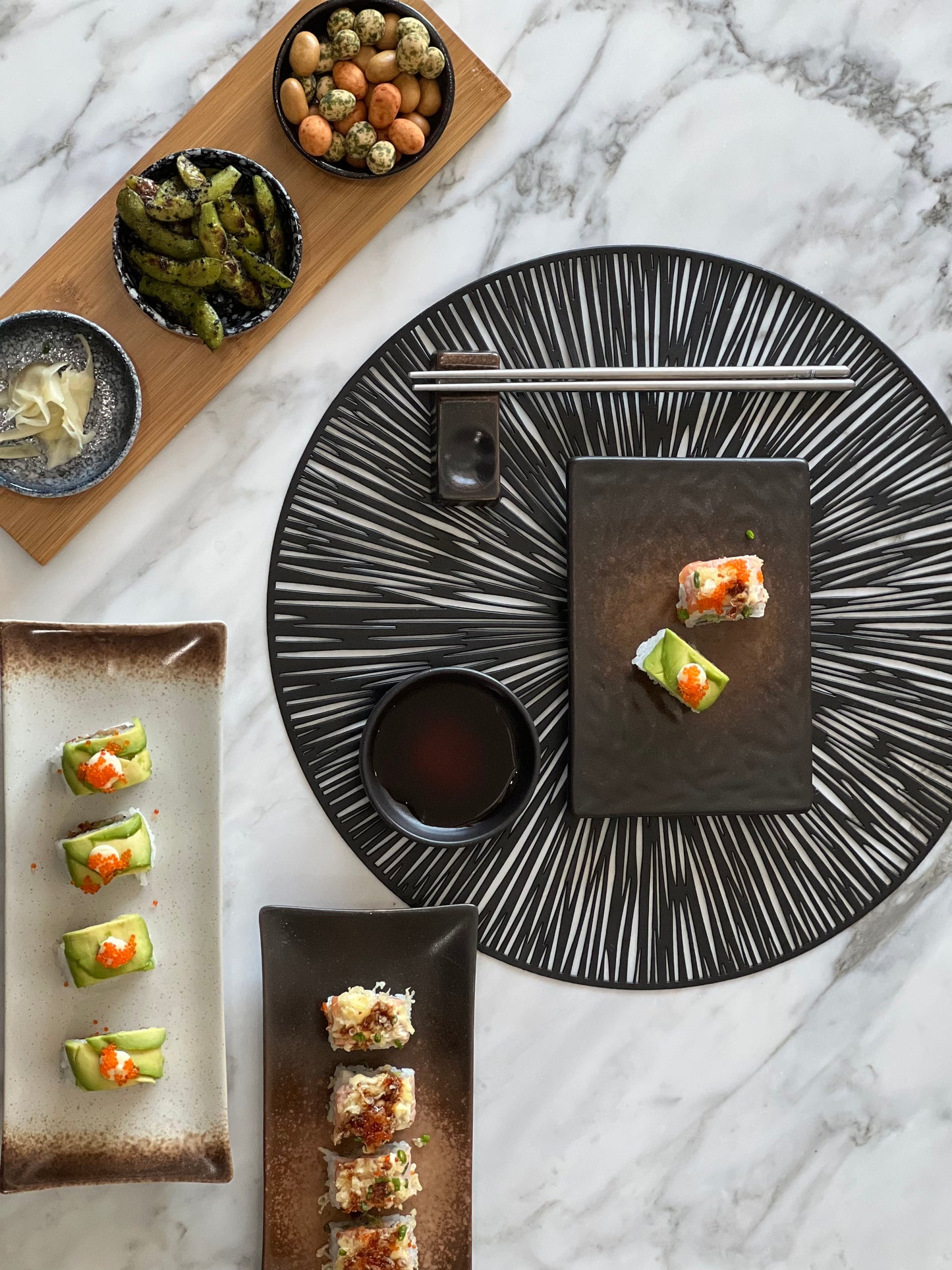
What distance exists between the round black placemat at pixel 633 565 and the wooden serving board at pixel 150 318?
10.3 inches

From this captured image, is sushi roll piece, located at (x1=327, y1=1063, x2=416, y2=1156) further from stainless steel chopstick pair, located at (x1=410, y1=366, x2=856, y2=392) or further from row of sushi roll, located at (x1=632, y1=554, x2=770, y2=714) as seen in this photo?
stainless steel chopstick pair, located at (x1=410, y1=366, x2=856, y2=392)

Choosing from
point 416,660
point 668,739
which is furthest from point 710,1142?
point 416,660

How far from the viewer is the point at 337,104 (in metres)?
2.33

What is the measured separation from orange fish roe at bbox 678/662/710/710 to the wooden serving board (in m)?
1.27

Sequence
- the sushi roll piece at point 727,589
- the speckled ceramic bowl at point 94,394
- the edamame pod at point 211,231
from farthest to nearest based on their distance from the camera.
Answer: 1. the sushi roll piece at point 727,589
2. the speckled ceramic bowl at point 94,394
3. the edamame pod at point 211,231

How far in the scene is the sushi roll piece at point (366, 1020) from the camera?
240cm

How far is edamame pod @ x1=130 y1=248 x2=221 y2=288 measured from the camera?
90.0 inches

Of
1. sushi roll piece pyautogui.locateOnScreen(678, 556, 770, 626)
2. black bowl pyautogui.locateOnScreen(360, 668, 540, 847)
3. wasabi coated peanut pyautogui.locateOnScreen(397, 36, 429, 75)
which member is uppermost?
wasabi coated peanut pyautogui.locateOnScreen(397, 36, 429, 75)

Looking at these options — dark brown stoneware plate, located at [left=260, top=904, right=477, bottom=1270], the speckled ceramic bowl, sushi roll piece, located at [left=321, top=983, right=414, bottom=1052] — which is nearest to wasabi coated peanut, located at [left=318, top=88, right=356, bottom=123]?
the speckled ceramic bowl

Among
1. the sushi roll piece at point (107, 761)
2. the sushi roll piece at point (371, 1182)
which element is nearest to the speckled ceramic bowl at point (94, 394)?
the sushi roll piece at point (107, 761)

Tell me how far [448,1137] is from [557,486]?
63.3 inches

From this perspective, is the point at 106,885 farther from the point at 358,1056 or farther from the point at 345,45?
the point at 345,45

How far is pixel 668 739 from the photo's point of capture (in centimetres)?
258

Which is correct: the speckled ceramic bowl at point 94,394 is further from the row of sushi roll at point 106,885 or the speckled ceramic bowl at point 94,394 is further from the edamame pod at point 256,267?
the row of sushi roll at point 106,885
